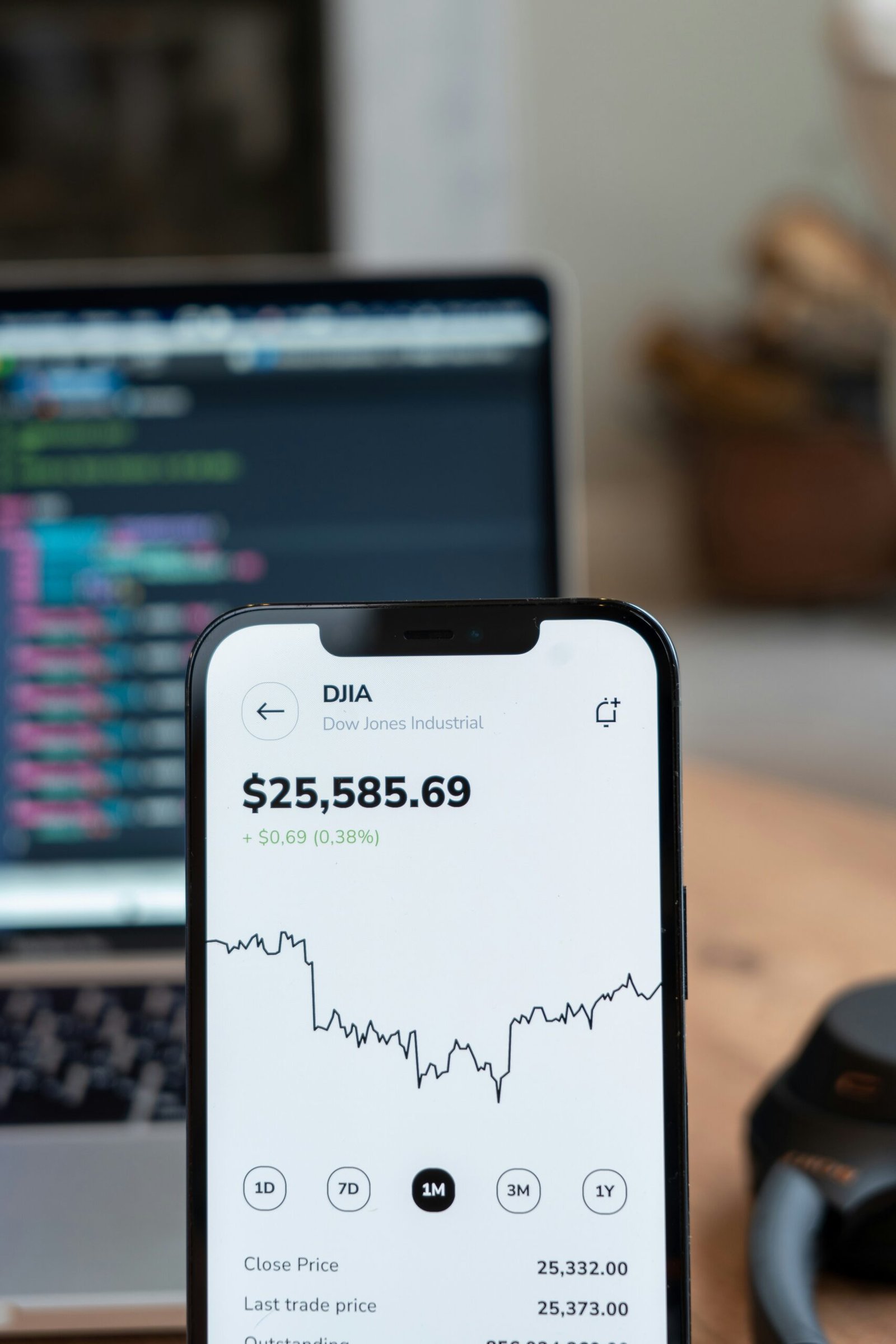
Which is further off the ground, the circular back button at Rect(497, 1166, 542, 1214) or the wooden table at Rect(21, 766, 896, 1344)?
the circular back button at Rect(497, 1166, 542, 1214)

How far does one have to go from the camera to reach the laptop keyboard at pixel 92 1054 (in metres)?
0.38

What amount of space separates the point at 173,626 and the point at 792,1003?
0.93 ft

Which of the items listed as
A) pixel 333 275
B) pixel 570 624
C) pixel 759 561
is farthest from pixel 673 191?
pixel 570 624

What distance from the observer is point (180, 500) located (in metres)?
0.50

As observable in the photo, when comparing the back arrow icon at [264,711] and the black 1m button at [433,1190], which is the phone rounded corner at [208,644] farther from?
the black 1m button at [433,1190]

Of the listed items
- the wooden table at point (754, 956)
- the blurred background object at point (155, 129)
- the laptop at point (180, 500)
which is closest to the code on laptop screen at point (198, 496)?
the laptop at point (180, 500)

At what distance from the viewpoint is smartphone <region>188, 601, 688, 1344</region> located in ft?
0.86

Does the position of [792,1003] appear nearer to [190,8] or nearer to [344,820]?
[344,820]

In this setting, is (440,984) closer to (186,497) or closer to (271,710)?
(271,710)

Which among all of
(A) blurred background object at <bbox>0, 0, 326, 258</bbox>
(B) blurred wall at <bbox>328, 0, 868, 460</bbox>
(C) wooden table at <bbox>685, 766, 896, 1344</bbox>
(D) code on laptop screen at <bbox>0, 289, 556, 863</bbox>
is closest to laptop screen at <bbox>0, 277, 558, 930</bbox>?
(D) code on laptop screen at <bbox>0, 289, 556, 863</bbox>

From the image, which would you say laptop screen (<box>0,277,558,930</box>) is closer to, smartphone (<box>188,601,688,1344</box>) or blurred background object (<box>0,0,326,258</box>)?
smartphone (<box>188,601,688,1344</box>)

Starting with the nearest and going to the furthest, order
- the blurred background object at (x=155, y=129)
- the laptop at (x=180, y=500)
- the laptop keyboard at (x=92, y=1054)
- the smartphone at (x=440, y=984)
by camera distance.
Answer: the smartphone at (x=440, y=984) < the laptop keyboard at (x=92, y=1054) < the laptop at (x=180, y=500) < the blurred background object at (x=155, y=129)

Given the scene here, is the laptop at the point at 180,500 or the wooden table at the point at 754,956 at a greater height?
the laptop at the point at 180,500

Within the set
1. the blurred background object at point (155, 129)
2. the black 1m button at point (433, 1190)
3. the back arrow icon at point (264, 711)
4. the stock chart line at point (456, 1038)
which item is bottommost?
the black 1m button at point (433, 1190)
